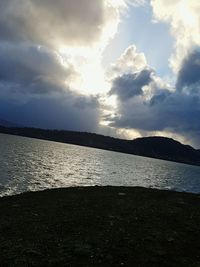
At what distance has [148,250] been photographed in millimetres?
19844

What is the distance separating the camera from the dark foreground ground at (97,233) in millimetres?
17969

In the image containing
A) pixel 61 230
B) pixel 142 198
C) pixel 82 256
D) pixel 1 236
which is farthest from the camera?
pixel 142 198

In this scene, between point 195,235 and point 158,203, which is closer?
point 195,235

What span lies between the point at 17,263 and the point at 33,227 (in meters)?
7.05

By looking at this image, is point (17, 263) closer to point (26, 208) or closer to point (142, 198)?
point (26, 208)

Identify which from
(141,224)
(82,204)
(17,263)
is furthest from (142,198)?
(17,263)

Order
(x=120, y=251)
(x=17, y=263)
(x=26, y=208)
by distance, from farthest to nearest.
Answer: (x=26, y=208)
(x=120, y=251)
(x=17, y=263)

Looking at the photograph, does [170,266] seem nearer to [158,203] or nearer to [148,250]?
[148,250]

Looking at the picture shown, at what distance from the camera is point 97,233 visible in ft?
74.5

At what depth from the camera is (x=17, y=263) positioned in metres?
16.7

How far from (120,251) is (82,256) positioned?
2.66 m

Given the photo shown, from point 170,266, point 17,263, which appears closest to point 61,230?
point 17,263

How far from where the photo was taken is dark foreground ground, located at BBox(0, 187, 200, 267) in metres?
18.0

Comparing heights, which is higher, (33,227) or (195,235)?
(195,235)
